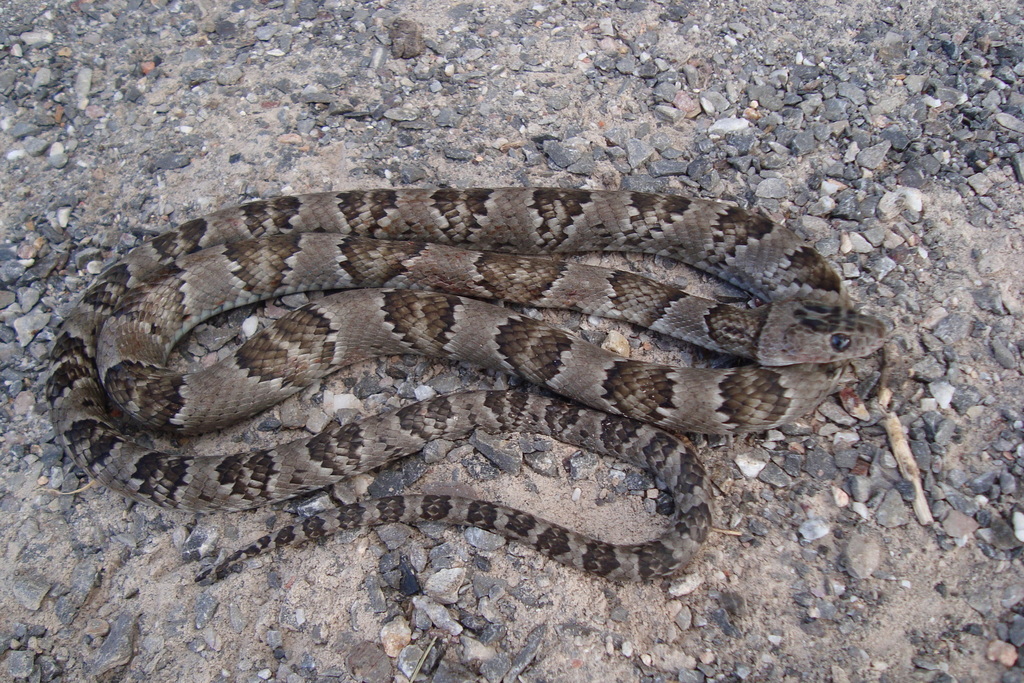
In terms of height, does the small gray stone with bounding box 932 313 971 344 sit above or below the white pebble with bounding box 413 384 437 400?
above

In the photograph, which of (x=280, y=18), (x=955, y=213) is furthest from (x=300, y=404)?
(x=955, y=213)

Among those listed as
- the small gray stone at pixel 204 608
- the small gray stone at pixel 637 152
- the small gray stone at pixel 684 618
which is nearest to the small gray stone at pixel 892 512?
the small gray stone at pixel 684 618

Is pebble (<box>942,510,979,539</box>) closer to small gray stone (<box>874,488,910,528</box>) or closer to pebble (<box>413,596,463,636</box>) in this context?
small gray stone (<box>874,488,910,528</box>)

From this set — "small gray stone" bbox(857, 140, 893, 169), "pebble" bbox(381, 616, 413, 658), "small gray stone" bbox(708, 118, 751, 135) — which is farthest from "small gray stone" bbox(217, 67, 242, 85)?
"small gray stone" bbox(857, 140, 893, 169)

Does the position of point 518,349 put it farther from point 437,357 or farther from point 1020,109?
point 1020,109

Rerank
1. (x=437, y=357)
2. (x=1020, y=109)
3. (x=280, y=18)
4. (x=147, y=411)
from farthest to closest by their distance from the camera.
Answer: (x=280, y=18), (x=1020, y=109), (x=437, y=357), (x=147, y=411)

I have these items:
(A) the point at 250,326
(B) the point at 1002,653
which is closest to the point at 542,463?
(A) the point at 250,326
